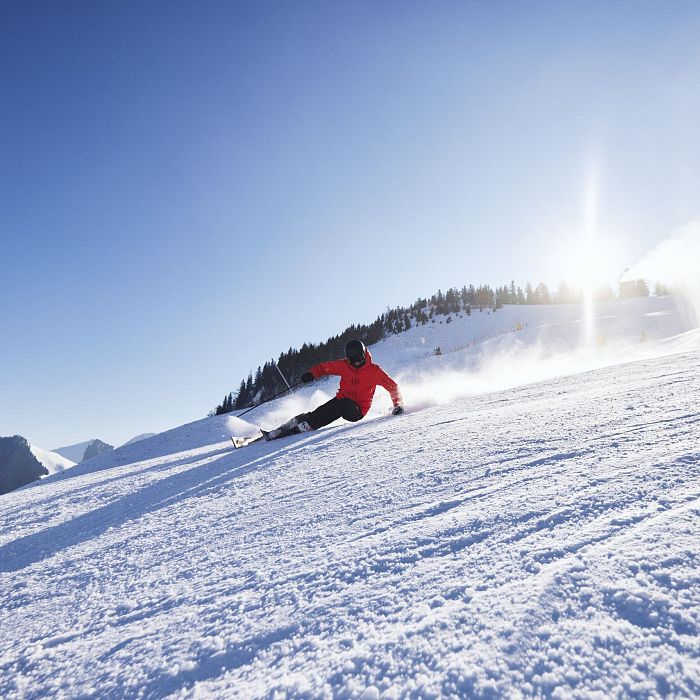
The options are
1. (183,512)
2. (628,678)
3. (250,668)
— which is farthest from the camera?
(183,512)

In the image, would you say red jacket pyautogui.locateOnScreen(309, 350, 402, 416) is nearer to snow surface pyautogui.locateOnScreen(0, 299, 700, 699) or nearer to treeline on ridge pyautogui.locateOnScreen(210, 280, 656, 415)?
snow surface pyautogui.locateOnScreen(0, 299, 700, 699)

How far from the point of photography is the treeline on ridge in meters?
57.1

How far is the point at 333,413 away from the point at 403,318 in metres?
56.2

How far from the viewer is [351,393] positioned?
6500 mm

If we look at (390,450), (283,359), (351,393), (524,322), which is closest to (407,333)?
(524,322)

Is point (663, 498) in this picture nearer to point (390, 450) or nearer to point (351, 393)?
point (390, 450)

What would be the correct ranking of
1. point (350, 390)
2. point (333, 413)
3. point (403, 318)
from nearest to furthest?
point (333, 413) < point (350, 390) < point (403, 318)

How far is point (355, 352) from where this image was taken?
6387 millimetres

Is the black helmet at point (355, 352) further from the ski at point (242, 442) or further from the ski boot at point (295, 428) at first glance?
the ski at point (242, 442)

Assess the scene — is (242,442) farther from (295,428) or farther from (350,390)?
(350,390)

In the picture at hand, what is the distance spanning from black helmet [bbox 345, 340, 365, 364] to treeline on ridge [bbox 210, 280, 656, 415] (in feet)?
152

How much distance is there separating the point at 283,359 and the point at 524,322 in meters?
37.5

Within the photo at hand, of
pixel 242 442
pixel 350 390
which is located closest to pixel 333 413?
pixel 350 390

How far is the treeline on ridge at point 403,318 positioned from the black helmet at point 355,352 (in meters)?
46.3
